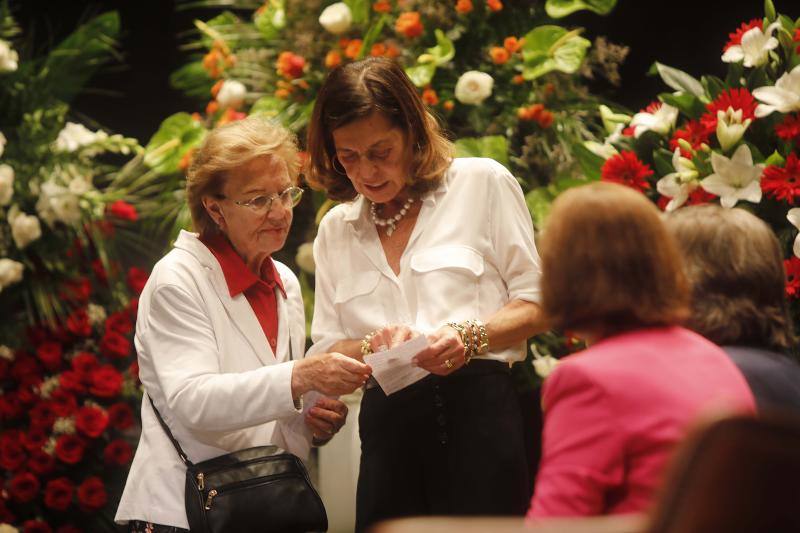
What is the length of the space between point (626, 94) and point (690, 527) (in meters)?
3.25

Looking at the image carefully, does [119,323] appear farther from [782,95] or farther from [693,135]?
[782,95]

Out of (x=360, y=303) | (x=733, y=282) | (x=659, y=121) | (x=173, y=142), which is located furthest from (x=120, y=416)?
(x=733, y=282)

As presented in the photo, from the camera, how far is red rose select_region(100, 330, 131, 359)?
13.6 ft

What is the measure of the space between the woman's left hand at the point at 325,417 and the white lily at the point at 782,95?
51.2 inches

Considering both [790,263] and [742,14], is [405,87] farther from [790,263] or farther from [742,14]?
[742,14]

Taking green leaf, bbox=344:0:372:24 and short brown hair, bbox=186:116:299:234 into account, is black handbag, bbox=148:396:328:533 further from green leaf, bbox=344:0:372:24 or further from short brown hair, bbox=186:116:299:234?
green leaf, bbox=344:0:372:24

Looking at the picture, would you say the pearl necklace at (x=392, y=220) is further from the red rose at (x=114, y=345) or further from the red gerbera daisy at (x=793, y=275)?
the red rose at (x=114, y=345)

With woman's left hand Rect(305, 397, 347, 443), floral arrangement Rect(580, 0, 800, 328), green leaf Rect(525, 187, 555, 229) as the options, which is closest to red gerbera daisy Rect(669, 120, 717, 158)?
floral arrangement Rect(580, 0, 800, 328)

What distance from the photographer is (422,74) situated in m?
3.73

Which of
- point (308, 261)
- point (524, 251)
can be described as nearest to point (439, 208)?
point (524, 251)

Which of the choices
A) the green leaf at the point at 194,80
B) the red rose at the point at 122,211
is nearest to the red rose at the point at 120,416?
the red rose at the point at 122,211

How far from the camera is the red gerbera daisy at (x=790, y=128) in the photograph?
2.70 m

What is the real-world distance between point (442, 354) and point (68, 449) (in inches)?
90.0

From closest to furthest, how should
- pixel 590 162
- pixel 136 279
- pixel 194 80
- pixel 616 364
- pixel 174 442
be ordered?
pixel 616 364
pixel 174 442
pixel 590 162
pixel 136 279
pixel 194 80
